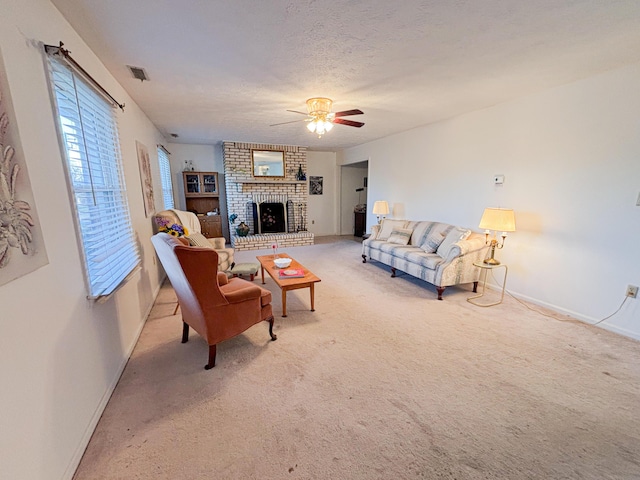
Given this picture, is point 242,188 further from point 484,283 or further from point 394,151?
point 484,283

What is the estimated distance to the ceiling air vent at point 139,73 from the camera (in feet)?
7.63

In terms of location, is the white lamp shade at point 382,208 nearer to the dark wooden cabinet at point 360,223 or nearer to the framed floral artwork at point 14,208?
the dark wooden cabinet at point 360,223

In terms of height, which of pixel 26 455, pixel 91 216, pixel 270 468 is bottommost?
pixel 270 468

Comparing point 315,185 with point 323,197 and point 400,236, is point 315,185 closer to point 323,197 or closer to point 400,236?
point 323,197

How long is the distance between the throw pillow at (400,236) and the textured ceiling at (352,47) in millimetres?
2016

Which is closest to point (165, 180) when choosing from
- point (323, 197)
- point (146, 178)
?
point (146, 178)

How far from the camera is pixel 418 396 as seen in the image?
1.77 metres

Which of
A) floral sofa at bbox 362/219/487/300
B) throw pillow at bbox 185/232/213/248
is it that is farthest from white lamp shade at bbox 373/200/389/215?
throw pillow at bbox 185/232/213/248

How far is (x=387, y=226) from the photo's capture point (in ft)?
16.5

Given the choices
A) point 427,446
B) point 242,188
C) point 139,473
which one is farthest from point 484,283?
point 242,188

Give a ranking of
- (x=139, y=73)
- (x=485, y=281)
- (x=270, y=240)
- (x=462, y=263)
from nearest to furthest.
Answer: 1. (x=139, y=73)
2. (x=462, y=263)
3. (x=485, y=281)
4. (x=270, y=240)

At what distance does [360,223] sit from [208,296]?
6.11 metres

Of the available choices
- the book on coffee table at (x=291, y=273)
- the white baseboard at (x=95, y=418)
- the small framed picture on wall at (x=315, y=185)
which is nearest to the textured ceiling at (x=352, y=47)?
the book on coffee table at (x=291, y=273)

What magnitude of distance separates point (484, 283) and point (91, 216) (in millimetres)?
4302
